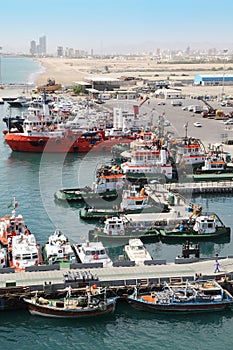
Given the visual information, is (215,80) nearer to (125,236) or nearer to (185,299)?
(125,236)

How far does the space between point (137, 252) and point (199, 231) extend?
5327 millimetres

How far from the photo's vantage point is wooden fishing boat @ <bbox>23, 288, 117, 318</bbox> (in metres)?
24.1

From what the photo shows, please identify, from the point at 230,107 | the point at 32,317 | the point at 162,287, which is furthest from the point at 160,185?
the point at 230,107

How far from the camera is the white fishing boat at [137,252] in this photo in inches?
1159

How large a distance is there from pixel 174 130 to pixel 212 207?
98.8 ft

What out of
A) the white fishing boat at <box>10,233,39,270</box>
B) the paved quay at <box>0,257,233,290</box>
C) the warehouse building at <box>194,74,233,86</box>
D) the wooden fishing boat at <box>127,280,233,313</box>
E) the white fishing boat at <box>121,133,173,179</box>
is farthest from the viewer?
the warehouse building at <box>194,74,233,86</box>

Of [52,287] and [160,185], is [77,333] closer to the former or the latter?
[52,287]

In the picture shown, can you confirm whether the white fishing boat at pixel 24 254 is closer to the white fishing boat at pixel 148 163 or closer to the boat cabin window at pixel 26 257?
the boat cabin window at pixel 26 257

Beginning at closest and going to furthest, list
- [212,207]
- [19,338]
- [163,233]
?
1. [19,338]
2. [163,233]
3. [212,207]

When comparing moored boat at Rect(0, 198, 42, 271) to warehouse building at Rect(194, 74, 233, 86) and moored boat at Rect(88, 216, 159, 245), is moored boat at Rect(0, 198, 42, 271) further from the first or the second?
warehouse building at Rect(194, 74, 233, 86)

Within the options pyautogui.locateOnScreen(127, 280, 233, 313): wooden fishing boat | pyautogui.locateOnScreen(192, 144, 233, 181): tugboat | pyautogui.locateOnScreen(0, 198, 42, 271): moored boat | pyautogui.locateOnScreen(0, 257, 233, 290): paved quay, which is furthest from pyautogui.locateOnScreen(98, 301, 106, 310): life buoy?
pyautogui.locateOnScreen(192, 144, 233, 181): tugboat

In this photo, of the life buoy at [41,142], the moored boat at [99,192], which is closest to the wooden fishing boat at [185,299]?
the moored boat at [99,192]

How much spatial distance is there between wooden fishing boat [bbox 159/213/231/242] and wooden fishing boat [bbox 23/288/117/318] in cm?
979

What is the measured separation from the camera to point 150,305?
24750 mm
